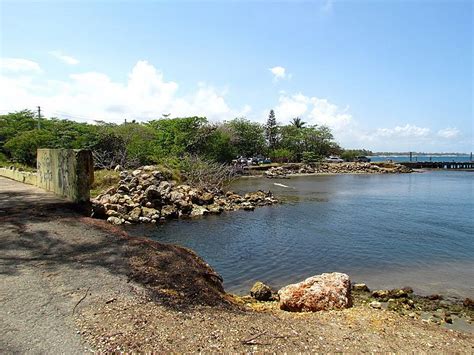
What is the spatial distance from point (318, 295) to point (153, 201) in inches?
660

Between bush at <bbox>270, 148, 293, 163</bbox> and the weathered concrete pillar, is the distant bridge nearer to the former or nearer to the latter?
bush at <bbox>270, 148, 293, 163</bbox>

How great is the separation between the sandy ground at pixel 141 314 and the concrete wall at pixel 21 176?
1045 cm

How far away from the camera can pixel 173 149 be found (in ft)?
145

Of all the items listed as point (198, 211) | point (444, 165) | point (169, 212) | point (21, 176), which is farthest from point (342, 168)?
point (21, 176)

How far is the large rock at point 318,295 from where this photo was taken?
7902 millimetres

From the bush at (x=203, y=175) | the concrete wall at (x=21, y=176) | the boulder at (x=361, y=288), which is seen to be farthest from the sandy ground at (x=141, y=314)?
the bush at (x=203, y=175)

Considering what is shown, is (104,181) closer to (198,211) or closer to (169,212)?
(169,212)

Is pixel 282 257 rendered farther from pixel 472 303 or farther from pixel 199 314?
pixel 199 314

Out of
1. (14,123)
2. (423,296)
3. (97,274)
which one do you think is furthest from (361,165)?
(97,274)

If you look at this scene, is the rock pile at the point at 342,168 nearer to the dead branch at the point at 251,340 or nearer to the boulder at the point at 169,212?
the boulder at the point at 169,212

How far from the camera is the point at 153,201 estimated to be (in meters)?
23.2

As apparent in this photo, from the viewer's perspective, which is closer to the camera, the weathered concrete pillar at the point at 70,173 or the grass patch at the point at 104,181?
the weathered concrete pillar at the point at 70,173

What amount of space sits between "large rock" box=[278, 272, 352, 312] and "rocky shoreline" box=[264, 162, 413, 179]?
51808 millimetres

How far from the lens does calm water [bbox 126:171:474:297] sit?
1259 centimetres
